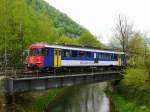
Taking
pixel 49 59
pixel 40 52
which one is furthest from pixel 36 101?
pixel 40 52

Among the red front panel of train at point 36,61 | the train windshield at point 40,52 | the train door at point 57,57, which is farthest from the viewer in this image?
the train door at point 57,57

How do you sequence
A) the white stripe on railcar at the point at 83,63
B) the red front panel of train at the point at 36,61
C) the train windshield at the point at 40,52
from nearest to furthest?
the red front panel of train at the point at 36,61, the train windshield at the point at 40,52, the white stripe on railcar at the point at 83,63

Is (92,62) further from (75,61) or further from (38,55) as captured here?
(38,55)

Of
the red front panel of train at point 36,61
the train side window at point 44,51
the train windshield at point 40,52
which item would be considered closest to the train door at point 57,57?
the train side window at point 44,51

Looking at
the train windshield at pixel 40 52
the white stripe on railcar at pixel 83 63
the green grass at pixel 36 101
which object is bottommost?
the green grass at pixel 36 101

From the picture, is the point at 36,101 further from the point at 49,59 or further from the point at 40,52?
the point at 40,52

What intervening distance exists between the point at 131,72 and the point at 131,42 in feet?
101

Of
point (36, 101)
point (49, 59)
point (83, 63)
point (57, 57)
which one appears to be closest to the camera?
point (49, 59)

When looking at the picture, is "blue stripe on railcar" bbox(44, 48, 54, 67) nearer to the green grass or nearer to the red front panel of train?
the red front panel of train

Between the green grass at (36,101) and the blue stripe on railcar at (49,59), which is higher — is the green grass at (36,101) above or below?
below

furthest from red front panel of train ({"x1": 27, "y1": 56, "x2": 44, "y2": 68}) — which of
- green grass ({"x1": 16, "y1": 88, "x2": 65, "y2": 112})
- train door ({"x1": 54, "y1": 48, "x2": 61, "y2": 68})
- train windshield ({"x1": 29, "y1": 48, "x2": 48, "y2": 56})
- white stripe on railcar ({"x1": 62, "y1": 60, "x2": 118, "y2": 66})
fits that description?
white stripe on railcar ({"x1": 62, "y1": 60, "x2": 118, "y2": 66})

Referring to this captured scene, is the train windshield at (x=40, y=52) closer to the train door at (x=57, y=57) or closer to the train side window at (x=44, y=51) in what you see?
the train side window at (x=44, y=51)

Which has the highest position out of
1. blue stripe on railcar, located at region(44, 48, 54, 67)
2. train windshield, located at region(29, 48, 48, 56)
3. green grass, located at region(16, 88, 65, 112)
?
train windshield, located at region(29, 48, 48, 56)

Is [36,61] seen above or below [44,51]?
below
